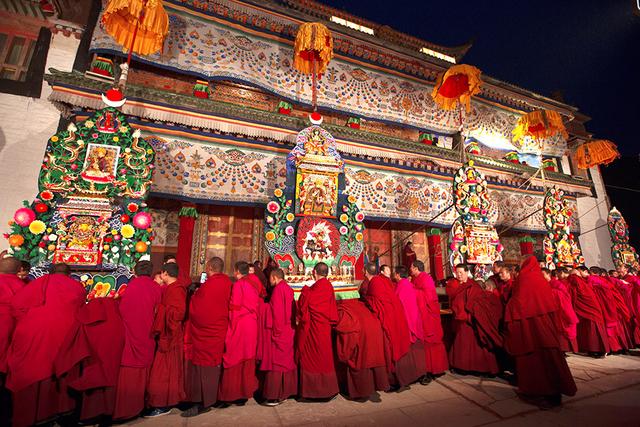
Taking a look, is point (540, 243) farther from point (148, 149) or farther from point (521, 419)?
point (148, 149)

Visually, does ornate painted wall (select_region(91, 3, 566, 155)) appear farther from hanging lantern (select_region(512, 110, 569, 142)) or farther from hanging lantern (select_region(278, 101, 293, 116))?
hanging lantern (select_region(512, 110, 569, 142))

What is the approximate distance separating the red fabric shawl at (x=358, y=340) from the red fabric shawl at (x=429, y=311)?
0.83m

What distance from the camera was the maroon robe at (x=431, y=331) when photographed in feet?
11.2

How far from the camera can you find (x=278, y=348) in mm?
2785

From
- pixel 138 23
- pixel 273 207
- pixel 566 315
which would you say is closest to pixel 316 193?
pixel 273 207

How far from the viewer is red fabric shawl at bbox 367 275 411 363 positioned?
10.0ft

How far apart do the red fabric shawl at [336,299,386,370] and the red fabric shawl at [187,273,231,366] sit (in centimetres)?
115

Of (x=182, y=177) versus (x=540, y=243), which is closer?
(x=182, y=177)

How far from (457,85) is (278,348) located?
7.23m

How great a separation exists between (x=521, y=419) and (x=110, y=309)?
3.67 m

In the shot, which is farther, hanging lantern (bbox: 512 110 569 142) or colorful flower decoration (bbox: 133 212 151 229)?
hanging lantern (bbox: 512 110 569 142)

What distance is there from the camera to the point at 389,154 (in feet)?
21.7

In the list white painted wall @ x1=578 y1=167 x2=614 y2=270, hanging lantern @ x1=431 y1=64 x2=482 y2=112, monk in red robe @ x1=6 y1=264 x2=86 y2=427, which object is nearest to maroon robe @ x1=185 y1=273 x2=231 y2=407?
monk in red robe @ x1=6 y1=264 x2=86 y2=427

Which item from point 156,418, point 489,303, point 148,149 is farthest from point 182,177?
point 489,303
